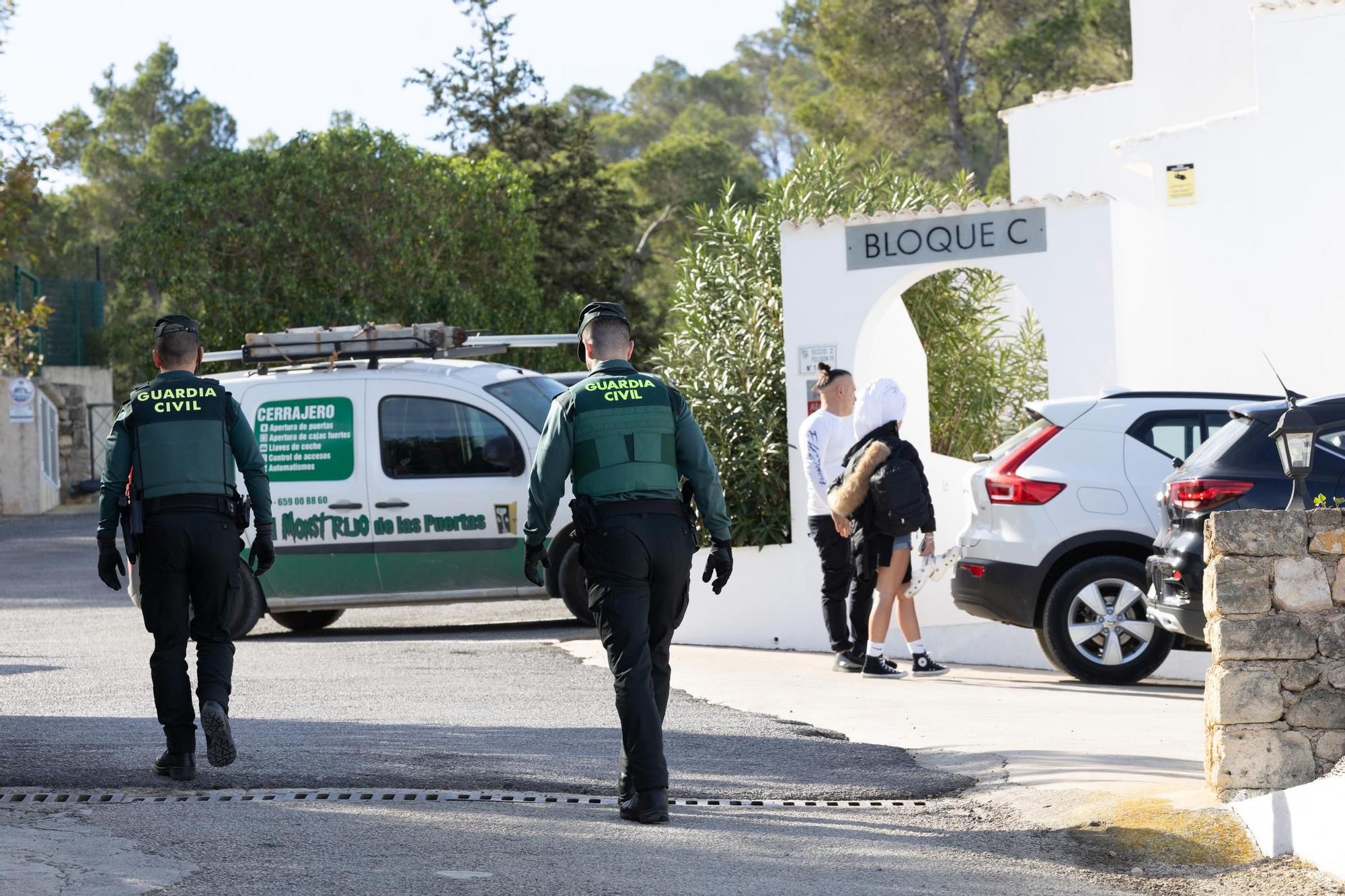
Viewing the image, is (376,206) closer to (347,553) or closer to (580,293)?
(580,293)

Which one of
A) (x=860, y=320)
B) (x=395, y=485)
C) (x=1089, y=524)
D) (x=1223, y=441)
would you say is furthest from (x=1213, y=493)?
(x=395, y=485)

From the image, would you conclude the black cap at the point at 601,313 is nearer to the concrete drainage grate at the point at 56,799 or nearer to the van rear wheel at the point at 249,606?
the concrete drainage grate at the point at 56,799

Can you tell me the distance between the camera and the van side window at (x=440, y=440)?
495 inches

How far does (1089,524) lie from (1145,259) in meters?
7.69

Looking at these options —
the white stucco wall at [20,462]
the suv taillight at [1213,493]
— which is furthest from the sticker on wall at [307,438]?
the white stucco wall at [20,462]

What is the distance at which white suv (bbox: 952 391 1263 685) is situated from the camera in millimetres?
10070

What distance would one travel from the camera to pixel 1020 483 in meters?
10.2

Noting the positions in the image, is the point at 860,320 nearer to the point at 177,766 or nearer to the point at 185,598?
the point at 185,598

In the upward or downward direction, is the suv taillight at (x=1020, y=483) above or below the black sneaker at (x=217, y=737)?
above

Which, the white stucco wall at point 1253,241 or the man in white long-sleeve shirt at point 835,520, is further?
the white stucco wall at point 1253,241

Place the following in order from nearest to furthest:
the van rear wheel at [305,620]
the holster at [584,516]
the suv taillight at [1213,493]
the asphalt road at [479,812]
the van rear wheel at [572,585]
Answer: the asphalt road at [479,812] → the holster at [584,516] → the suv taillight at [1213,493] → the van rear wheel at [572,585] → the van rear wheel at [305,620]

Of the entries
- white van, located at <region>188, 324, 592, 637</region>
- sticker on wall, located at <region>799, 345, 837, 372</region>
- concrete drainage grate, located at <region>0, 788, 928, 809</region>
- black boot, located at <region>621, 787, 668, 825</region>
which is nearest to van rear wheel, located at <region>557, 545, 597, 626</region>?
white van, located at <region>188, 324, 592, 637</region>

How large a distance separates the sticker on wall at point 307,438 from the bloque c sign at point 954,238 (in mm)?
3796

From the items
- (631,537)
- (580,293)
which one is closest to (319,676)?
(631,537)
